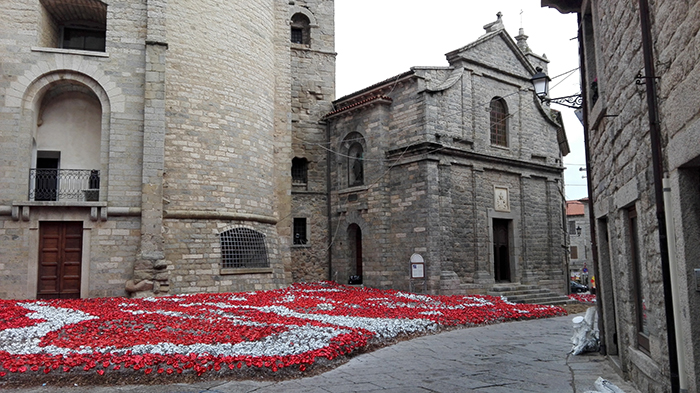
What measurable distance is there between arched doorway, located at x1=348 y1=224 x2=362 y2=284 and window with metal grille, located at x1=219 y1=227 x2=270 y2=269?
430 centimetres

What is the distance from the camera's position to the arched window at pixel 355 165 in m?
19.9

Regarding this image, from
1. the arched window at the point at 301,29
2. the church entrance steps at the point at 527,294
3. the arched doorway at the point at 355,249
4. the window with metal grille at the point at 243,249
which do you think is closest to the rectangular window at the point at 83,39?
the window with metal grille at the point at 243,249

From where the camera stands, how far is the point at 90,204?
44.8ft

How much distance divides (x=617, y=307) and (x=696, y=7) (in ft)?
14.1

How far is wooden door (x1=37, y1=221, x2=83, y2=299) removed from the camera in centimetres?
1349

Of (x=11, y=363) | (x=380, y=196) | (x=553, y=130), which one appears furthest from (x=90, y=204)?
(x=553, y=130)

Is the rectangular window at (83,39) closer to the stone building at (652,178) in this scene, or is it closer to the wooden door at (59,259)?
the wooden door at (59,259)

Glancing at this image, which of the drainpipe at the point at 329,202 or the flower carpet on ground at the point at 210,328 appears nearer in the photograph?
the flower carpet on ground at the point at 210,328

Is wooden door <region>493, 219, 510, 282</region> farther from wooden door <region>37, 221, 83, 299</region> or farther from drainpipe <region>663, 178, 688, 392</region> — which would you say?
drainpipe <region>663, 178, 688, 392</region>

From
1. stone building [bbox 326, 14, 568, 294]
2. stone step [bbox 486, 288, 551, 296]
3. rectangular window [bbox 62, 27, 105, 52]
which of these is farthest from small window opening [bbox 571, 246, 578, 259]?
rectangular window [bbox 62, 27, 105, 52]

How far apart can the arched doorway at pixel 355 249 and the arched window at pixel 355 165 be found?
1.72 m

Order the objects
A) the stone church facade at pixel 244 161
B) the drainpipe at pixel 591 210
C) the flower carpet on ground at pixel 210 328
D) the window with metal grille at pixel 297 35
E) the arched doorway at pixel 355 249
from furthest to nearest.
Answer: the window with metal grille at pixel 297 35 < the arched doorway at pixel 355 249 < the stone church facade at pixel 244 161 < the drainpipe at pixel 591 210 < the flower carpet on ground at pixel 210 328

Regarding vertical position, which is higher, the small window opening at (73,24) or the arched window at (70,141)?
the small window opening at (73,24)

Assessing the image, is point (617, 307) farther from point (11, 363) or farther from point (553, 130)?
point (553, 130)
